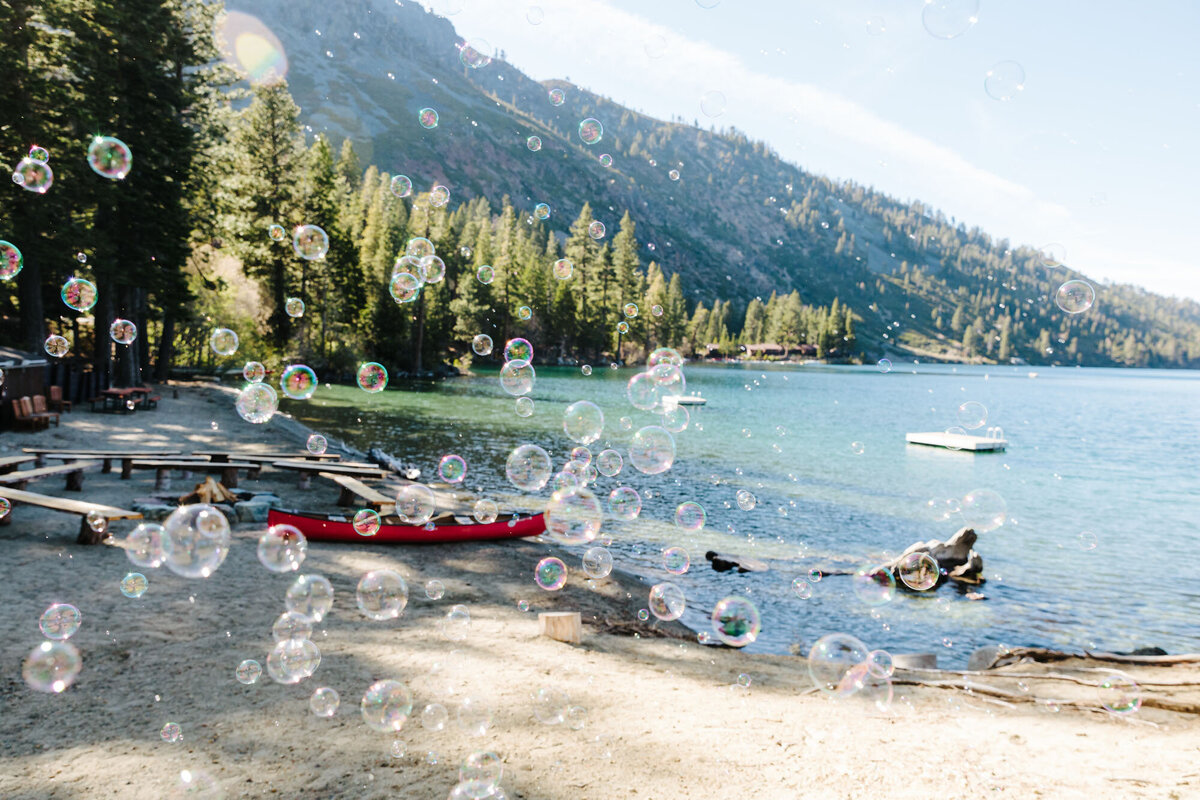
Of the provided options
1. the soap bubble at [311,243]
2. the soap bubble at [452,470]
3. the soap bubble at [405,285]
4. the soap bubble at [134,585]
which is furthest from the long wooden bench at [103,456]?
the soap bubble at [452,470]

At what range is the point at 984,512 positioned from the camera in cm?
2447

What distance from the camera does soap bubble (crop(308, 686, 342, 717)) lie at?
6457 millimetres

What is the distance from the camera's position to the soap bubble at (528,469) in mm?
16516

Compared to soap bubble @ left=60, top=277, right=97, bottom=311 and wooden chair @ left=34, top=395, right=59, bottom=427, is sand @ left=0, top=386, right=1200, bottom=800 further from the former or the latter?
wooden chair @ left=34, top=395, right=59, bottom=427

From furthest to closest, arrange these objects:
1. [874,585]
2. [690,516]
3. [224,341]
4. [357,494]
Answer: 1. [690,516]
2. [224,341]
3. [357,494]
4. [874,585]

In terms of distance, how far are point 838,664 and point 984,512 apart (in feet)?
63.2

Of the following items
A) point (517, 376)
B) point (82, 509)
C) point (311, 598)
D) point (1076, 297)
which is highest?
point (1076, 297)

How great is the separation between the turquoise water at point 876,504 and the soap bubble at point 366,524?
5.51 metres

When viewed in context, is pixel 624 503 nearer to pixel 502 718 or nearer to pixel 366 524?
pixel 366 524

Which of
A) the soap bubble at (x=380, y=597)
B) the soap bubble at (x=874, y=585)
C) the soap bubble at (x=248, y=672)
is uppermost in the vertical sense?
the soap bubble at (x=380, y=597)

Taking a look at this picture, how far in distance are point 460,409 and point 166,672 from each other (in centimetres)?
3882

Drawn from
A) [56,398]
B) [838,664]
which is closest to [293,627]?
[838,664]

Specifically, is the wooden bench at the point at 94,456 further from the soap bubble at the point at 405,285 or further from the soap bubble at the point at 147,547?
the soap bubble at the point at 147,547

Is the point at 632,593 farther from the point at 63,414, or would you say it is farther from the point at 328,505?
the point at 63,414
